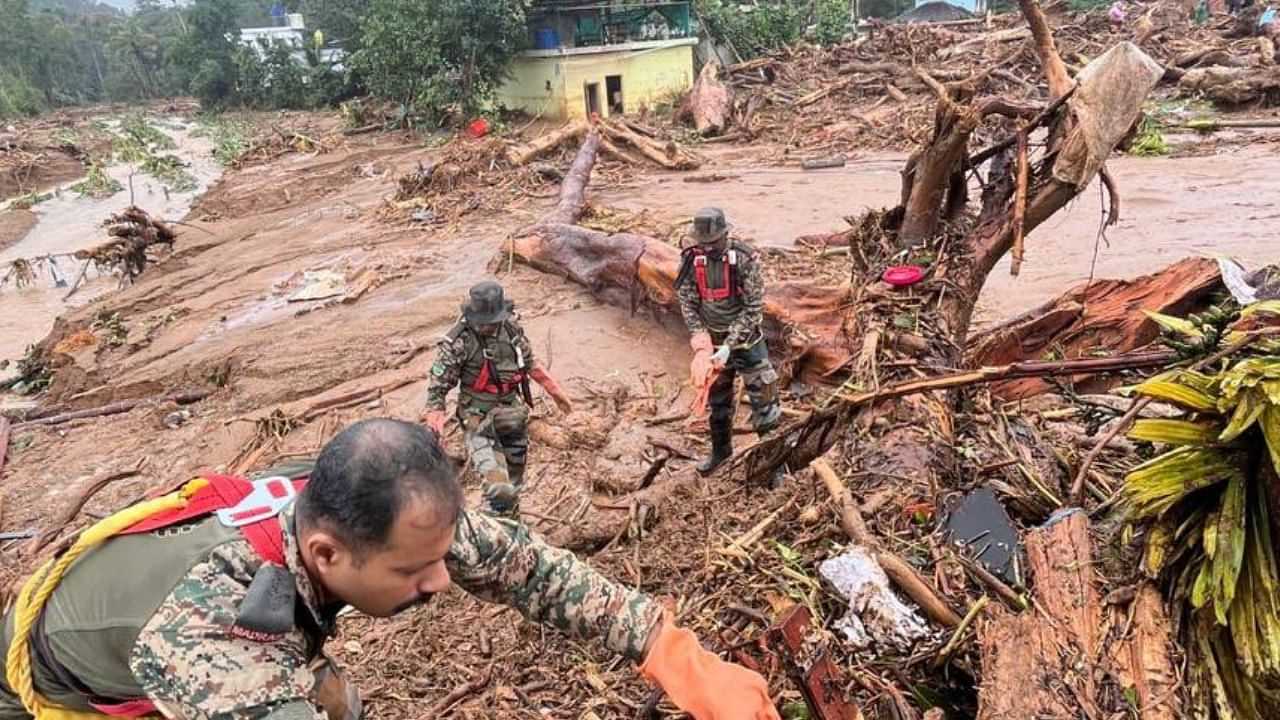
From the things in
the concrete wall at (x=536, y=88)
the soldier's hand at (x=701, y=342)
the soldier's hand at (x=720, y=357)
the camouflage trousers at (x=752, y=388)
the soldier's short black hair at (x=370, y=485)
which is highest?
the concrete wall at (x=536, y=88)

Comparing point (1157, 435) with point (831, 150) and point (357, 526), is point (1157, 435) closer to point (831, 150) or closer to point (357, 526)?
point (357, 526)

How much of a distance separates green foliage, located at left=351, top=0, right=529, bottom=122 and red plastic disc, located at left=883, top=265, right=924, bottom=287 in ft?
59.6

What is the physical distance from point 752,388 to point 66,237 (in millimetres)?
18473

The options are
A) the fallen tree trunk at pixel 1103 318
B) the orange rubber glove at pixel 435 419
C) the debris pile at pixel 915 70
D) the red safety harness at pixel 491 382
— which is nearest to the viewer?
the fallen tree trunk at pixel 1103 318

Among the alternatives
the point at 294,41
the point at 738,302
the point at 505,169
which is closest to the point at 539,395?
the point at 738,302

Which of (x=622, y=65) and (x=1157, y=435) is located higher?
(x=622, y=65)

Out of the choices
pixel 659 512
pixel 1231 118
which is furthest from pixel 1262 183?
pixel 659 512

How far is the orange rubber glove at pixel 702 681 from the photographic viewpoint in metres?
1.96

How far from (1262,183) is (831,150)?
743cm

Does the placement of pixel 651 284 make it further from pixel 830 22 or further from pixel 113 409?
pixel 830 22

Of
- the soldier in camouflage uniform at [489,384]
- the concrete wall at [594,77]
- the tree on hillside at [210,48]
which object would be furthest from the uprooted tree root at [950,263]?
the tree on hillside at [210,48]

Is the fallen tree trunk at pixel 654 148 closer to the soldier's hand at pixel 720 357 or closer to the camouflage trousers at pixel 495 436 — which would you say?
the soldier's hand at pixel 720 357

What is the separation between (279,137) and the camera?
2484 cm

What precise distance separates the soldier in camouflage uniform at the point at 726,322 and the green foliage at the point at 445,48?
16.8 m
